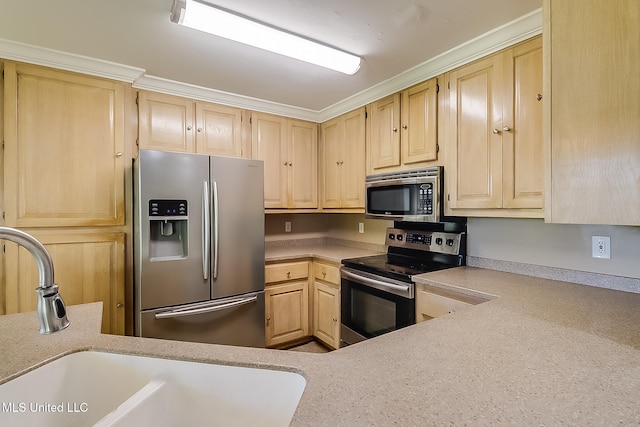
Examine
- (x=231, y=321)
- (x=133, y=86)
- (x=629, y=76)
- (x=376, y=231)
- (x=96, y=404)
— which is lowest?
(x=231, y=321)

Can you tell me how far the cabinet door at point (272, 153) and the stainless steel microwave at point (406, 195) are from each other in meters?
0.87

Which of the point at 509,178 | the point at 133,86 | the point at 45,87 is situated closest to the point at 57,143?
the point at 45,87

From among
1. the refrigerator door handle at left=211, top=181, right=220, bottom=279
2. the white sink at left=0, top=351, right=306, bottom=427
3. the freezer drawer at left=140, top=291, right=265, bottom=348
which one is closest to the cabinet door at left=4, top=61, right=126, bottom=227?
the refrigerator door handle at left=211, top=181, right=220, bottom=279

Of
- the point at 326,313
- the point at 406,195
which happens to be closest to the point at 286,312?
the point at 326,313

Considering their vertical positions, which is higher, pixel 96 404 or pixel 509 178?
pixel 509 178

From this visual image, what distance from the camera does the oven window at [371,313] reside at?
2.01 metres

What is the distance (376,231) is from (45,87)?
2.72m

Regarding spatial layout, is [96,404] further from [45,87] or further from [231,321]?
[45,87]

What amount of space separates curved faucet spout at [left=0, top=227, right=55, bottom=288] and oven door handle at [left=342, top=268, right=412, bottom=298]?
167 centimetres

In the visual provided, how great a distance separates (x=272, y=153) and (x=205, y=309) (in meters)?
1.52

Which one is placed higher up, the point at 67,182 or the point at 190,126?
the point at 190,126

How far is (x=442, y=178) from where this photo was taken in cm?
203

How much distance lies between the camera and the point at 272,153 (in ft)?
9.55

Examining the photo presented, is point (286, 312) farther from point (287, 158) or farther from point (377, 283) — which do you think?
point (287, 158)
